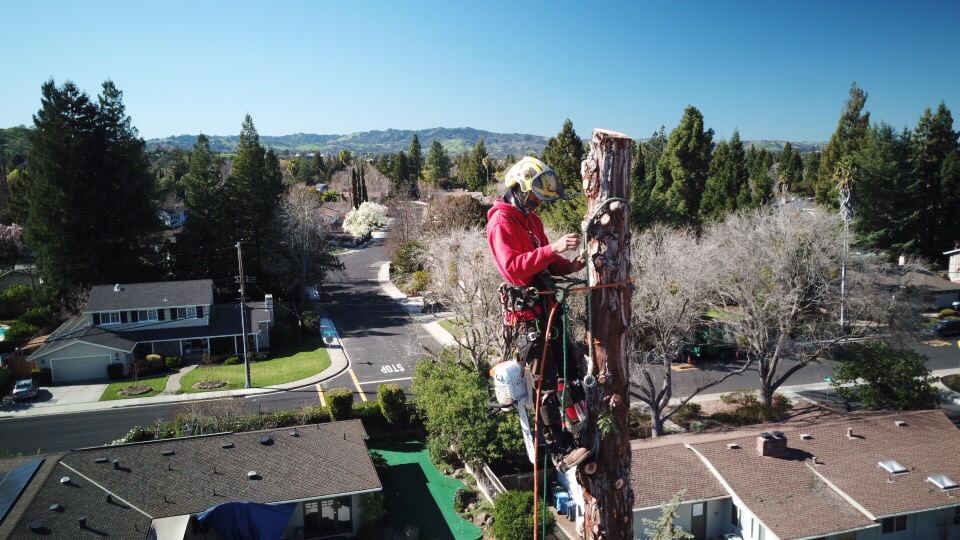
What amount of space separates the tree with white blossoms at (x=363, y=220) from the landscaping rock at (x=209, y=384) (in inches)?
2008

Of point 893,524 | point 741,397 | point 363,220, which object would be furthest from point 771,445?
point 363,220

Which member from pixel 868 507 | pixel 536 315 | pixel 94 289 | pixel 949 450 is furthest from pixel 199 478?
pixel 94 289

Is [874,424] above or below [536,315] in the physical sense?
below

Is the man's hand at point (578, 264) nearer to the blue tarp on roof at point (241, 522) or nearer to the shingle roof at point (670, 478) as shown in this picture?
the shingle roof at point (670, 478)

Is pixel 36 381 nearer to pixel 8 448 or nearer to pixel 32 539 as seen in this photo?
pixel 8 448

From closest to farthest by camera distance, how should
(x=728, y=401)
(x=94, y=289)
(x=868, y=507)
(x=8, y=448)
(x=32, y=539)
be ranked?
1. (x=32, y=539)
2. (x=868, y=507)
3. (x=8, y=448)
4. (x=728, y=401)
5. (x=94, y=289)

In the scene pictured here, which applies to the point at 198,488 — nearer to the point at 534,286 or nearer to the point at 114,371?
the point at 534,286

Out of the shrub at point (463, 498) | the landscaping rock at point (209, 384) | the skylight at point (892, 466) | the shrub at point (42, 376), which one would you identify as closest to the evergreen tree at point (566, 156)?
the landscaping rock at point (209, 384)

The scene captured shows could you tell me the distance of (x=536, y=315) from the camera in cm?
567

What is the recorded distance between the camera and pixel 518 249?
5543 millimetres

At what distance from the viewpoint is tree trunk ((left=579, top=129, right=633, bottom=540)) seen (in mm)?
4875

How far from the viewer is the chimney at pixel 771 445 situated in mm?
20203

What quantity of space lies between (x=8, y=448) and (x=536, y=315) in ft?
100

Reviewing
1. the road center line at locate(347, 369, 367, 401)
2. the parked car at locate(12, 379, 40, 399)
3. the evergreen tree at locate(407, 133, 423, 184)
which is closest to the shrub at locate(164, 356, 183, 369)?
the parked car at locate(12, 379, 40, 399)
